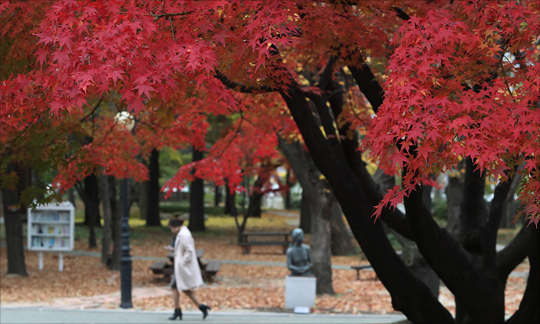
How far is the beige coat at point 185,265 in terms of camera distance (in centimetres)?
991

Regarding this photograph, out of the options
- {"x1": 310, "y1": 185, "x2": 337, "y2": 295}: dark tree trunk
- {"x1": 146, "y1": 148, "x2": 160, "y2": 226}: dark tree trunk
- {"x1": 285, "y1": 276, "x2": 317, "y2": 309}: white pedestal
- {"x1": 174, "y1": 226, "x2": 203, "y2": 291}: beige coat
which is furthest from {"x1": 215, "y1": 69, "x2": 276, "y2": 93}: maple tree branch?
{"x1": 146, "y1": 148, "x2": 160, "y2": 226}: dark tree trunk

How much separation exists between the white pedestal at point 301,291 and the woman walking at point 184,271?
186cm

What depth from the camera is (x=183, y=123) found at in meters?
13.5

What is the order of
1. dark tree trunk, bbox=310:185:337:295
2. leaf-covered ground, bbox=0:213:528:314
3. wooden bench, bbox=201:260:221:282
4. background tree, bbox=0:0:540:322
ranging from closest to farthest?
1. background tree, bbox=0:0:540:322
2. leaf-covered ground, bbox=0:213:528:314
3. dark tree trunk, bbox=310:185:337:295
4. wooden bench, bbox=201:260:221:282

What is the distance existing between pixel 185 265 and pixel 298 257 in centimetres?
231

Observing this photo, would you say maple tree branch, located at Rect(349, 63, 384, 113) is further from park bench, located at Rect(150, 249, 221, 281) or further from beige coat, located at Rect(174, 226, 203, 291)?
park bench, located at Rect(150, 249, 221, 281)

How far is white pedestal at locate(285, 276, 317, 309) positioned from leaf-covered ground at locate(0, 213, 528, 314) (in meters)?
0.37

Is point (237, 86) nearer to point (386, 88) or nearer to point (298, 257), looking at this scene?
point (386, 88)

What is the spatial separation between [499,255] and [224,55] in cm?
476

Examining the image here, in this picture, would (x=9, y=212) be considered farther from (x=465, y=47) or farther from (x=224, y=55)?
(x=465, y=47)

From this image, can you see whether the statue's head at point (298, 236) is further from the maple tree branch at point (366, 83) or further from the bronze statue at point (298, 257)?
the maple tree branch at point (366, 83)

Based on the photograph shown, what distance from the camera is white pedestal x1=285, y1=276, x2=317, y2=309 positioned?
1110 cm

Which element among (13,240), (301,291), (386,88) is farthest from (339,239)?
(386,88)

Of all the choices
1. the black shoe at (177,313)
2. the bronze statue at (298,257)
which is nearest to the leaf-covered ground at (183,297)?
the bronze statue at (298,257)
